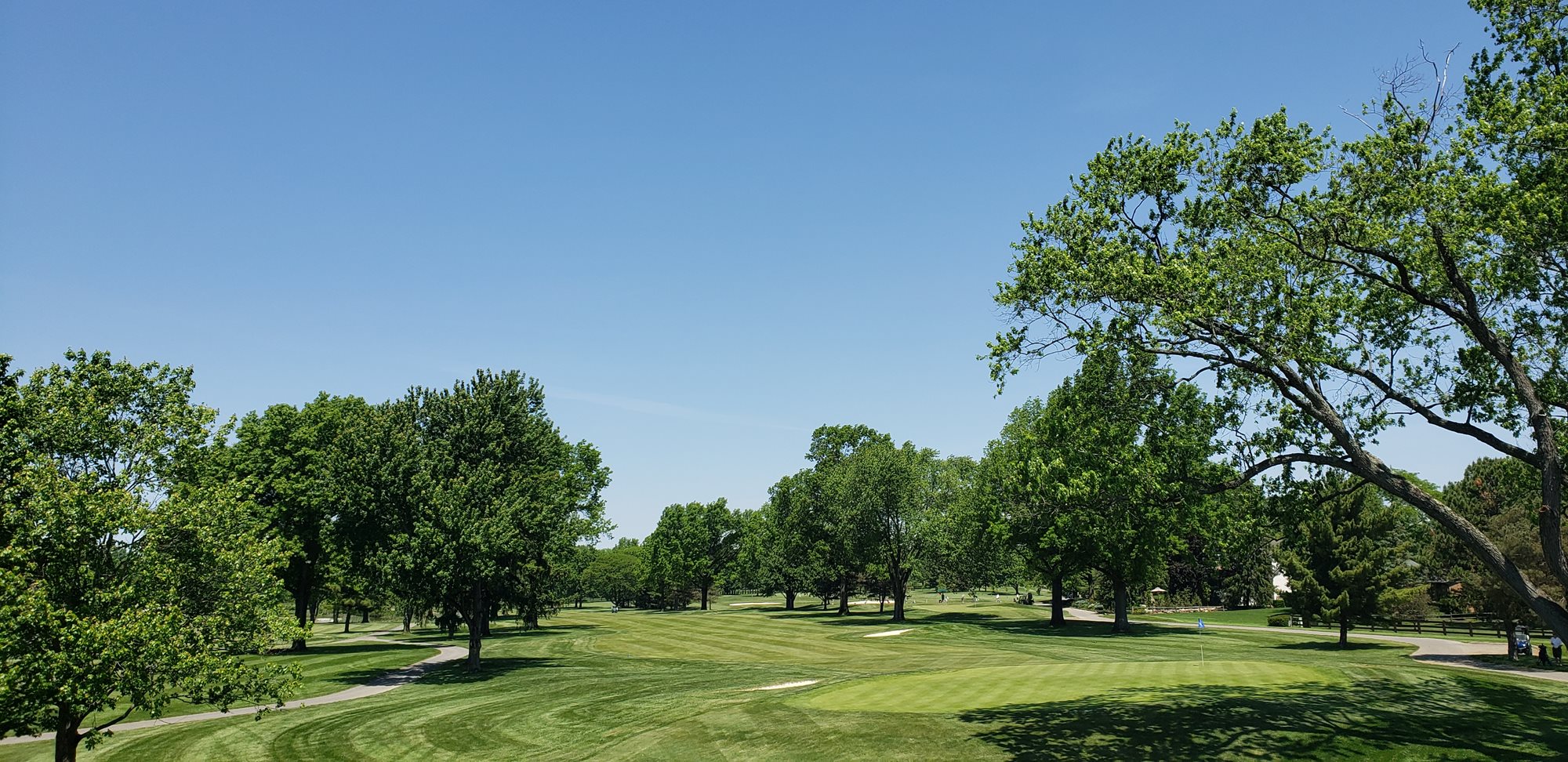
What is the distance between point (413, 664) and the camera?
47000 millimetres

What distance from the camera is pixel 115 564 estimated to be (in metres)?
17.7

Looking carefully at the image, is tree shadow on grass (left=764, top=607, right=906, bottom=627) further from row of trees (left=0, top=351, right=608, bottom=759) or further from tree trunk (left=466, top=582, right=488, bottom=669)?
row of trees (left=0, top=351, right=608, bottom=759)

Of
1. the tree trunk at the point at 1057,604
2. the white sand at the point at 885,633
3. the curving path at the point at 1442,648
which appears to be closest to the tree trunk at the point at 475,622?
the white sand at the point at 885,633

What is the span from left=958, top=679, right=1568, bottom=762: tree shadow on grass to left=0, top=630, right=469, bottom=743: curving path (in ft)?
62.9

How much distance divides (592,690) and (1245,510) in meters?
25.0

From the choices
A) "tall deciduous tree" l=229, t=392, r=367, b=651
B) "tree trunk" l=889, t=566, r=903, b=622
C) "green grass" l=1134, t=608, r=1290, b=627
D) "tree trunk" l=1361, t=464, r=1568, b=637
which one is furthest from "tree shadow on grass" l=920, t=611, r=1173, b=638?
"tall deciduous tree" l=229, t=392, r=367, b=651

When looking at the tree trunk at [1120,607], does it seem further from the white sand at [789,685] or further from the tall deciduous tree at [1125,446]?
the tall deciduous tree at [1125,446]

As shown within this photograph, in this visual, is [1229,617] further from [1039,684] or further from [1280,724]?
[1280,724]

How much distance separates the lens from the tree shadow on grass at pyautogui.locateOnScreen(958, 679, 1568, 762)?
18.7 m

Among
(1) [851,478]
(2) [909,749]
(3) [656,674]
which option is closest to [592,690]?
(3) [656,674]

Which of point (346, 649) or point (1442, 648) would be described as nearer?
point (1442, 648)

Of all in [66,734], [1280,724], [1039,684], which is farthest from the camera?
[1039,684]

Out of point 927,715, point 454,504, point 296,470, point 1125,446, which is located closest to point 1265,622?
point 927,715

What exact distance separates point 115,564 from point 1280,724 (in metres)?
26.5
